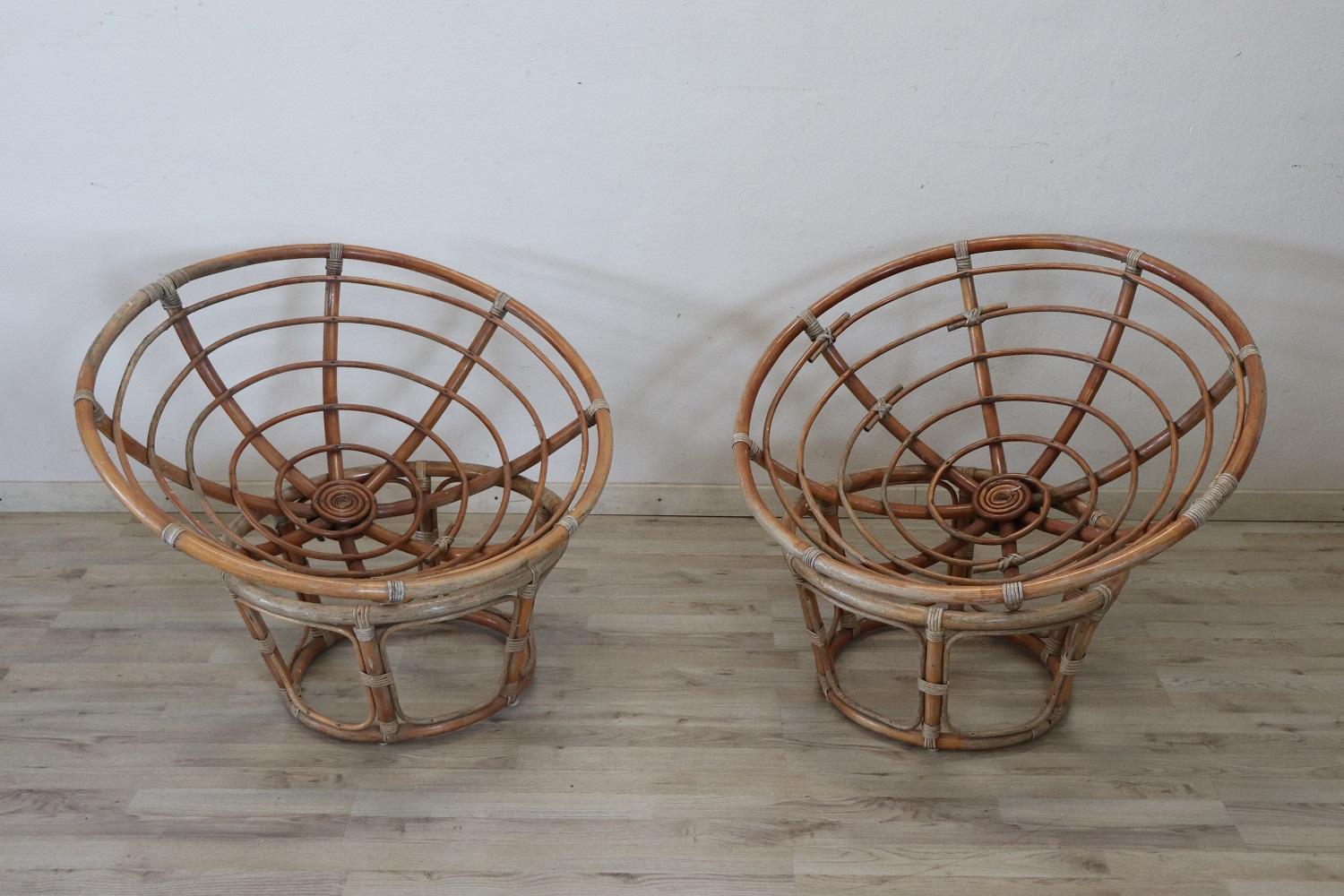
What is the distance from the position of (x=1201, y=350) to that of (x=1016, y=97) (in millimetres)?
671

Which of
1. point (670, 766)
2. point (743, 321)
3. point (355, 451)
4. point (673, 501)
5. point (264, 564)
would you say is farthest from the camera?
point (673, 501)

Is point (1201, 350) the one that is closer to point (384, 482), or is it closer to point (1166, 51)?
point (1166, 51)

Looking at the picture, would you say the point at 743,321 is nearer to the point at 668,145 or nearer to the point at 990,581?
the point at 668,145

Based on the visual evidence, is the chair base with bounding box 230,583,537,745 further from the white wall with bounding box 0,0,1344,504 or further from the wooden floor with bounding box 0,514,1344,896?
the white wall with bounding box 0,0,1344,504

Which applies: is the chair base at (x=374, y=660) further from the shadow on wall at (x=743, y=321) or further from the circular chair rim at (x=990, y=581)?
the shadow on wall at (x=743, y=321)

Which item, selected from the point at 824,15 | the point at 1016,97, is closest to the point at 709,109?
the point at 824,15

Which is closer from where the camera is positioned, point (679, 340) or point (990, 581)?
point (990, 581)

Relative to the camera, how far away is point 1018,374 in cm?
236

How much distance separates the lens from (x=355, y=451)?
2.15 metres

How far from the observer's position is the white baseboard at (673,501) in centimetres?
251

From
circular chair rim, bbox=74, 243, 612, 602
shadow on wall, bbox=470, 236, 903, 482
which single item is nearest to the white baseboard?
shadow on wall, bbox=470, 236, 903, 482

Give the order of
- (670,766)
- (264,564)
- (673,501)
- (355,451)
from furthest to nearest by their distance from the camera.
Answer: (673,501) < (355,451) < (670,766) < (264,564)

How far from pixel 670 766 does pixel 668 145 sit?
1127mm

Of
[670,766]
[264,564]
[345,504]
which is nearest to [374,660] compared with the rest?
[264,564]
